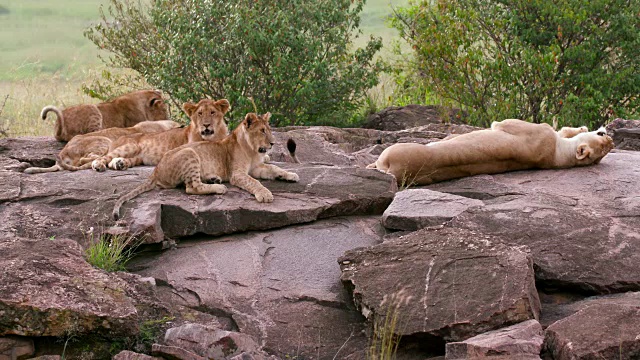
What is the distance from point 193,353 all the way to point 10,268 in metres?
1.38

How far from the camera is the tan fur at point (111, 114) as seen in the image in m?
10.9

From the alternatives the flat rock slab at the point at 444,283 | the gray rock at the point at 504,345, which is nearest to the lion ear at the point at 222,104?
the flat rock slab at the point at 444,283

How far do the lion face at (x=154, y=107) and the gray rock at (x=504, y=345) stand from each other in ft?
21.8

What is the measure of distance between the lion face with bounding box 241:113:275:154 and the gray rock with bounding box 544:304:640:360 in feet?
10.9

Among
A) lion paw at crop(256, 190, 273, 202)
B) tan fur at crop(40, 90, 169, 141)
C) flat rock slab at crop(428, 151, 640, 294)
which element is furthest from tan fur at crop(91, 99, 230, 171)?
flat rock slab at crop(428, 151, 640, 294)

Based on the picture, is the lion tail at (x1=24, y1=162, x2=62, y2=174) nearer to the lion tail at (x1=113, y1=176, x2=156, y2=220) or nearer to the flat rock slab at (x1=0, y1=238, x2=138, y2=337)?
the lion tail at (x1=113, y1=176, x2=156, y2=220)

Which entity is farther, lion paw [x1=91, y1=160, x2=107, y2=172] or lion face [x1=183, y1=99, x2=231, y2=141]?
lion face [x1=183, y1=99, x2=231, y2=141]

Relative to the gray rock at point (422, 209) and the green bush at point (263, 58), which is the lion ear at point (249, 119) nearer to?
the gray rock at point (422, 209)

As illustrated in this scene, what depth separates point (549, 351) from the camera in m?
5.89

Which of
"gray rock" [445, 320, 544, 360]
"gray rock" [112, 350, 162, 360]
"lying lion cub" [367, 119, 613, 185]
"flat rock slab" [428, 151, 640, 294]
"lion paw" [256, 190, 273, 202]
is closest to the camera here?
"gray rock" [445, 320, 544, 360]

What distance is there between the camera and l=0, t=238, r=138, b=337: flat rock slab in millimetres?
5910

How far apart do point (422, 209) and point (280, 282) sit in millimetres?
1387

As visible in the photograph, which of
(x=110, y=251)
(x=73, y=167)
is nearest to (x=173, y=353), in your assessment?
(x=110, y=251)

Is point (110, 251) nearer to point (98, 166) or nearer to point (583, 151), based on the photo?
point (98, 166)
